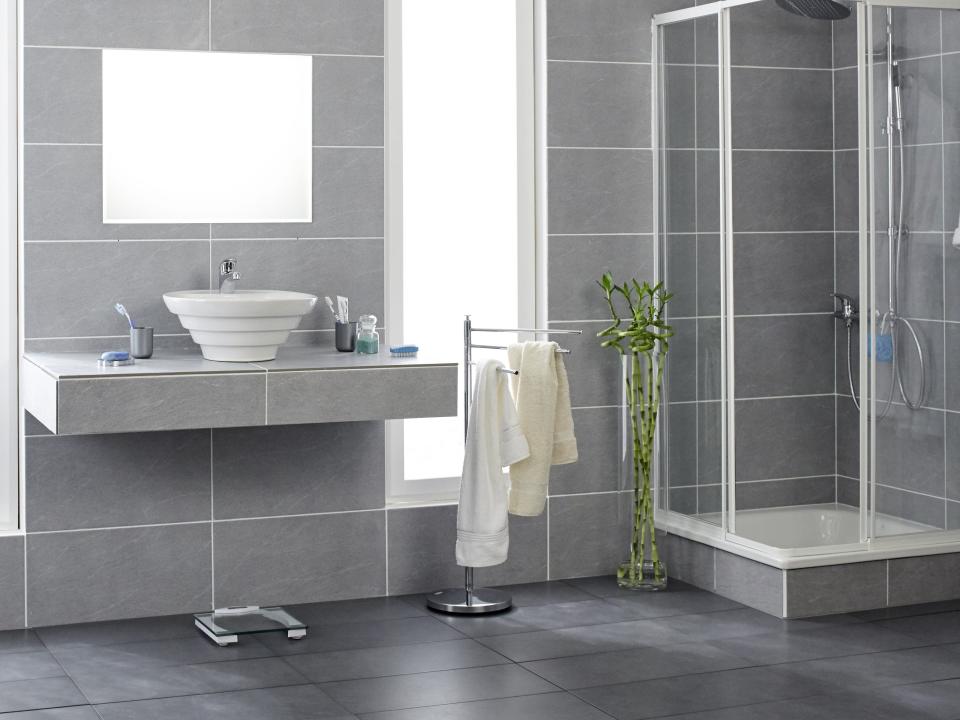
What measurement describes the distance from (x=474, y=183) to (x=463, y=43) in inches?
20.0

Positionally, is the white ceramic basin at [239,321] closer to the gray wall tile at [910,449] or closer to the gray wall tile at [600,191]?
the gray wall tile at [600,191]

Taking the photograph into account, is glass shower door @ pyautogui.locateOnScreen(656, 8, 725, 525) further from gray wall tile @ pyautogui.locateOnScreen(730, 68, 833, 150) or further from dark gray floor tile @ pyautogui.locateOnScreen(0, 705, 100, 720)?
dark gray floor tile @ pyautogui.locateOnScreen(0, 705, 100, 720)

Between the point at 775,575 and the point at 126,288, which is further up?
the point at 126,288

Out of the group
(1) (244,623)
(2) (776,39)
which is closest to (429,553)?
(1) (244,623)

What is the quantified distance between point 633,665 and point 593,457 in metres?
1.25

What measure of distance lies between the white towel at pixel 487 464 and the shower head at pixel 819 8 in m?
1.52

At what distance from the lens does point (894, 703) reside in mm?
3443

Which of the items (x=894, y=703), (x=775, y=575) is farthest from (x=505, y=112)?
(x=894, y=703)

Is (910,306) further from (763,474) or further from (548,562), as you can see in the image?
(548,562)

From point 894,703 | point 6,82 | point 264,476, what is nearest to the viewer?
point 894,703

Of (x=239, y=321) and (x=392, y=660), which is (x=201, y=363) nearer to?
(x=239, y=321)

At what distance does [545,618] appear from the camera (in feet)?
14.3

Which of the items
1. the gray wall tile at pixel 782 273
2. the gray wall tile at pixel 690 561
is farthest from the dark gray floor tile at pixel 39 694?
the gray wall tile at pixel 782 273

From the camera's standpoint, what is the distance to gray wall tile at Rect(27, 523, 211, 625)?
4242 millimetres
